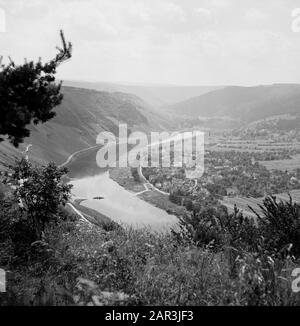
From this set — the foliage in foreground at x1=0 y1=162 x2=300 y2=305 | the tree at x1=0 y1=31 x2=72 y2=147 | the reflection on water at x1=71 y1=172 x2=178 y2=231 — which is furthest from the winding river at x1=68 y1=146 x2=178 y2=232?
the tree at x1=0 y1=31 x2=72 y2=147

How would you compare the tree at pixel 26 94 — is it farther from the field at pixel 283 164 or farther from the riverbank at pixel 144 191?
the field at pixel 283 164

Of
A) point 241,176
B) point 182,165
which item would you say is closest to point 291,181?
point 241,176

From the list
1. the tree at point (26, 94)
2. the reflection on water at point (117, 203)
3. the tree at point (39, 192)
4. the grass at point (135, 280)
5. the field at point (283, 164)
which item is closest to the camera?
the grass at point (135, 280)

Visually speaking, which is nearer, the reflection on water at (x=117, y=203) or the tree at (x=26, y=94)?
the tree at (x=26, y=94)

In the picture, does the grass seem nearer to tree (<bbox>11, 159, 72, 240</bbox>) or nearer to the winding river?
tree (<bbox>11, 159, 72, 240</bbox>)

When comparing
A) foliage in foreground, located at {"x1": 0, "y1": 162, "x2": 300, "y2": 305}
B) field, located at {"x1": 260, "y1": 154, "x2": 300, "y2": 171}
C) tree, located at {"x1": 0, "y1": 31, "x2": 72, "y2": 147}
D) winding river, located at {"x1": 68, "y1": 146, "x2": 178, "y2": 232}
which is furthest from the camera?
field, located at {"x1": 260, "y1": 154, "x2": 300, "y2": 171}

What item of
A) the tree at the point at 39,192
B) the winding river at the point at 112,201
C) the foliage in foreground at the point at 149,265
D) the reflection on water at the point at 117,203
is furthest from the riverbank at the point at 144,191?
the foliage in foreground at the point at 149,265

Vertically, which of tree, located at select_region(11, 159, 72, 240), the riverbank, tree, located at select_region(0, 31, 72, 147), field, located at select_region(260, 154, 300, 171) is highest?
tree, located at select_region(0, 31, 72, 147)
